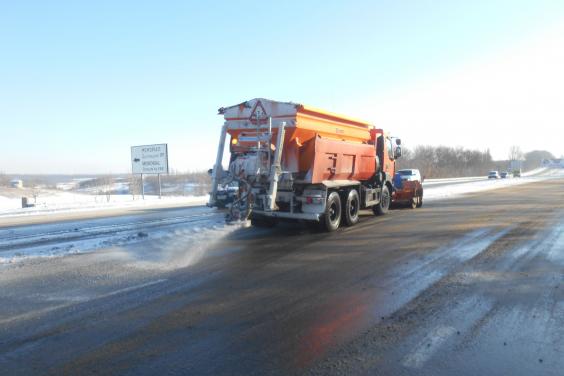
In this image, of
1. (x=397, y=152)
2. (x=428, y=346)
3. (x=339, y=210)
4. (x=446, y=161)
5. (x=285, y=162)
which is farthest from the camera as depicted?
(x=446, y=161)

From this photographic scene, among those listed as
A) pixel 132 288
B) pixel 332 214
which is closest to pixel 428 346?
pixel 132 288

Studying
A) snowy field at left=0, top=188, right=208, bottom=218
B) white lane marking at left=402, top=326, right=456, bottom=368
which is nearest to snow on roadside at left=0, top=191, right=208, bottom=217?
snowy field at left=0, top=188, right=208, bottom=218

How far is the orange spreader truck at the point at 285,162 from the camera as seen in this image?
10469 mm

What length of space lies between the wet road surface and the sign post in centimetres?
2338

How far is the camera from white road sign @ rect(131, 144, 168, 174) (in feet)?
105

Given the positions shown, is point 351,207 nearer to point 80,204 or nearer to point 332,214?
point 332,214

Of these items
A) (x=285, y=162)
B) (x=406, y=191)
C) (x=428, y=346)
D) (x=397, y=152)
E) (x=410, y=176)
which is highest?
(x=397, y=152)

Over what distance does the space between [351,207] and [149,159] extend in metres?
23.4

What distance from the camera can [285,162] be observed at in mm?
11000

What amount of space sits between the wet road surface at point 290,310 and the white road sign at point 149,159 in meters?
23.4

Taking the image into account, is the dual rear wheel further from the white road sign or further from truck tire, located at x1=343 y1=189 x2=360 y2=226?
the white road sign

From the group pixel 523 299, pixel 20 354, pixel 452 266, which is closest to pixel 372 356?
pixel 523 299

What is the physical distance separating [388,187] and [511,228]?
5.09m

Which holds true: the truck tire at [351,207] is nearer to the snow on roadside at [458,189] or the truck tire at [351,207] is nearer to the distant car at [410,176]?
the distant car at [410,176]
